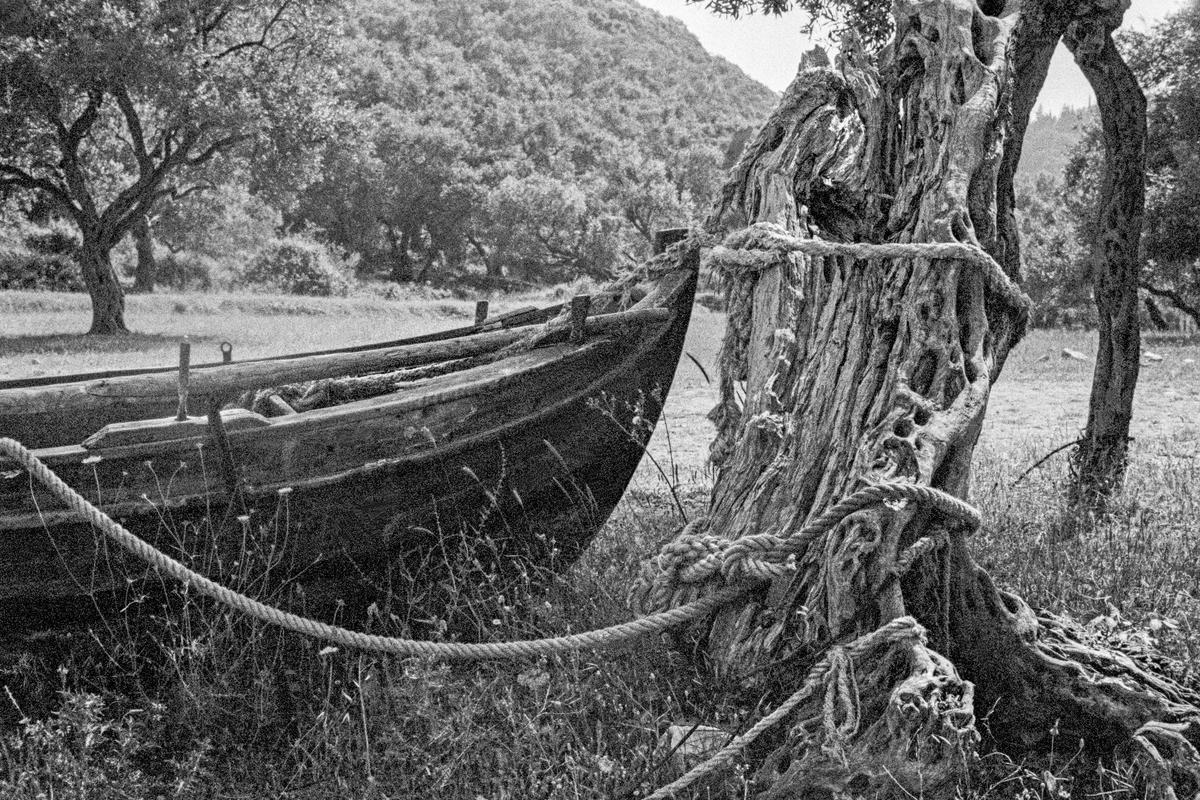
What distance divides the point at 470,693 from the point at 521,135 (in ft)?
305

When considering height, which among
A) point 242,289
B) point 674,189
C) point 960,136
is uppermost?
point 674,189

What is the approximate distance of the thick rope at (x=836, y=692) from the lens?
246 centimetres

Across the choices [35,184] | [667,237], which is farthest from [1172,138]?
[35,184]

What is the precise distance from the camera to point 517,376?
428 centimetres

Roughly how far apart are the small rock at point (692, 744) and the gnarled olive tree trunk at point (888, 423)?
7.6 inches

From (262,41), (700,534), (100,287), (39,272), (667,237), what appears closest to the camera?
(700,534)

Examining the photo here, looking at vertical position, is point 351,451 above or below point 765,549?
below

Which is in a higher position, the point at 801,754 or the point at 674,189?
→ the point at 674,189

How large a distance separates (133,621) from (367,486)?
1.08 meters

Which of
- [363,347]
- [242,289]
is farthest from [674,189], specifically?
[363,347]

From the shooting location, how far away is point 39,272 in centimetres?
3788

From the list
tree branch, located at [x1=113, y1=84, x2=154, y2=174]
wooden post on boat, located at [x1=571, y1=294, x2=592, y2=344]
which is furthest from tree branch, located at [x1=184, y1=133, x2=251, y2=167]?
wooden post on boat, located at [x1=571, y1=294, x2=592, y2=344]

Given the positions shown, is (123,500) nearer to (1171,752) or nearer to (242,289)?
(1171,752)

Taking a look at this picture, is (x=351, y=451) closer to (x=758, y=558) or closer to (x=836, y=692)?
(x=758, y=558)
